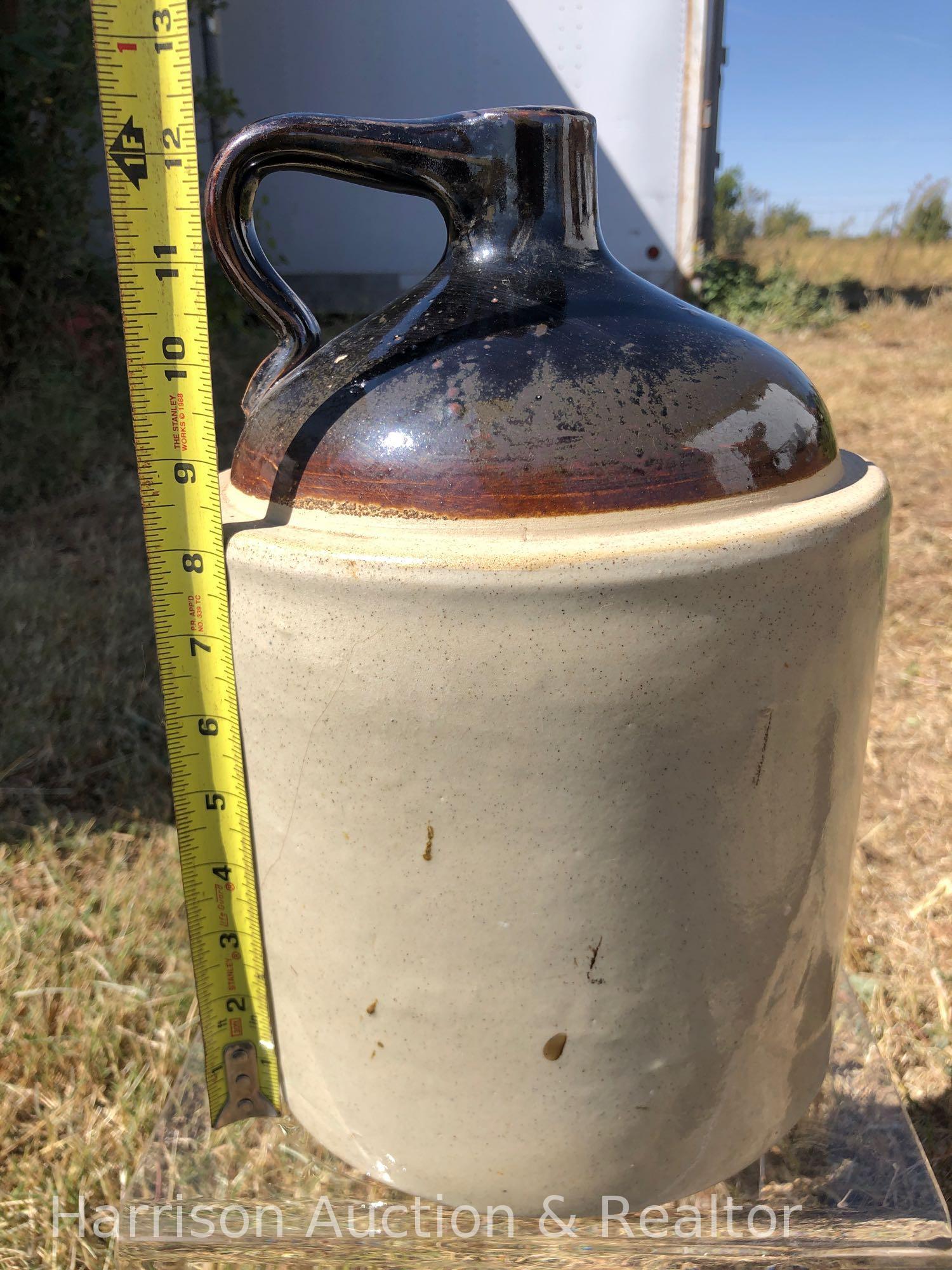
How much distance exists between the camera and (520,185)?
1.19m

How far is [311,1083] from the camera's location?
4.26 feet

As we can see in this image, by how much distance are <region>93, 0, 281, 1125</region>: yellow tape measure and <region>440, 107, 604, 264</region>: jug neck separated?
0.97 feet

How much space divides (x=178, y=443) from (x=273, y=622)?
0.23 metres

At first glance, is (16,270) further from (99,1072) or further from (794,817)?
(794,817)

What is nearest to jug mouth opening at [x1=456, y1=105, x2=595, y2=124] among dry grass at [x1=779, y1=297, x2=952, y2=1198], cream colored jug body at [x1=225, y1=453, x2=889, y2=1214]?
cream colored jug body at [x1=225, y1=453, x2=889, y2=1214]

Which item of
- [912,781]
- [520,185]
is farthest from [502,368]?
[912,781]

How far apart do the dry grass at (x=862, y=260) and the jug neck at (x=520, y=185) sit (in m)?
8.10

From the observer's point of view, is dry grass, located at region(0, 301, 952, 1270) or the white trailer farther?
the white trailer

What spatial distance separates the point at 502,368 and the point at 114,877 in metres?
1.68

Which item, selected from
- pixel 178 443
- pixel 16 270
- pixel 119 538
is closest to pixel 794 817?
pixel 178 443

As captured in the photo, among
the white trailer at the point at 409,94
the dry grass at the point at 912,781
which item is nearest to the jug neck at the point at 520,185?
the dry grass at the point at 912,781

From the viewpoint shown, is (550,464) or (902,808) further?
(902,808)

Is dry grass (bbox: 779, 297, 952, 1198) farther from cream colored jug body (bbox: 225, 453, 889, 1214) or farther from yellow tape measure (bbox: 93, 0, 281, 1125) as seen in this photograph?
yellow tape measure (bbox: 93, 0, 281, 1125)

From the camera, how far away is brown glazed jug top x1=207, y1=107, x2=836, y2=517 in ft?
3.39
